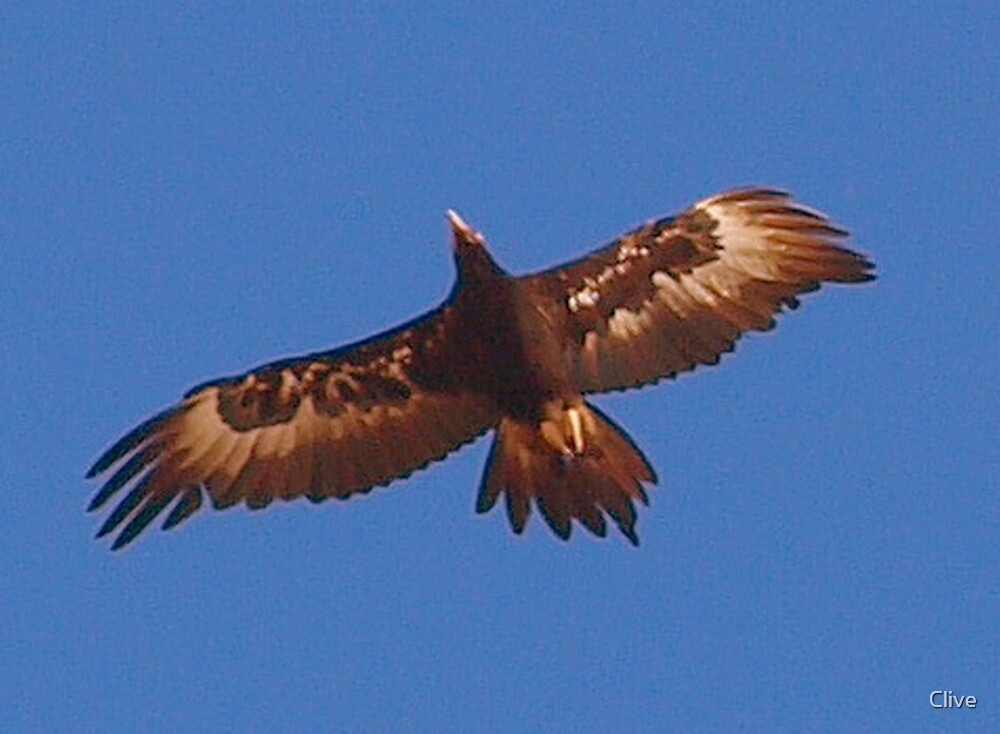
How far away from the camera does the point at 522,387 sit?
1234cm

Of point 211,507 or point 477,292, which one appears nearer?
point 477,292

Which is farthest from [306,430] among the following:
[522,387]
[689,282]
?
[689,282]

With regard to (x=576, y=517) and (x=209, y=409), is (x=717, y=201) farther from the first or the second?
(x=209, y=409)

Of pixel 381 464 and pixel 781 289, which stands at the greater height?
pixel 781 289

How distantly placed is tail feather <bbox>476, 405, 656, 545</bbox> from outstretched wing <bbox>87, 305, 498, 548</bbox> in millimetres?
423

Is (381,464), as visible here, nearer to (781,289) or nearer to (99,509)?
(99,509)

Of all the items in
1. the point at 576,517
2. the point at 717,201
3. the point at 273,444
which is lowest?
the point at 576,517

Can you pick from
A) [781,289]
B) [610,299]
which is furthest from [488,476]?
[781,289]

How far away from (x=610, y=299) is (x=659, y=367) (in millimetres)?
527

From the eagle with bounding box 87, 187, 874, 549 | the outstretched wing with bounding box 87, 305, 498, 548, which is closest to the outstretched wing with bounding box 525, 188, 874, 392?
the eagle with bounding box 87, 187, 874, 549

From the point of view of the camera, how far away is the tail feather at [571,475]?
12.3 m

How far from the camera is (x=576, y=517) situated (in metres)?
12.4

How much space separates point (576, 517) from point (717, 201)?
2.33 meters

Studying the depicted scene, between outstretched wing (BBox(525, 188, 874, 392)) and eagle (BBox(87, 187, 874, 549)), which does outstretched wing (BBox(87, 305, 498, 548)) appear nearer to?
eagle (BBox(87, 187, 874, 549))
